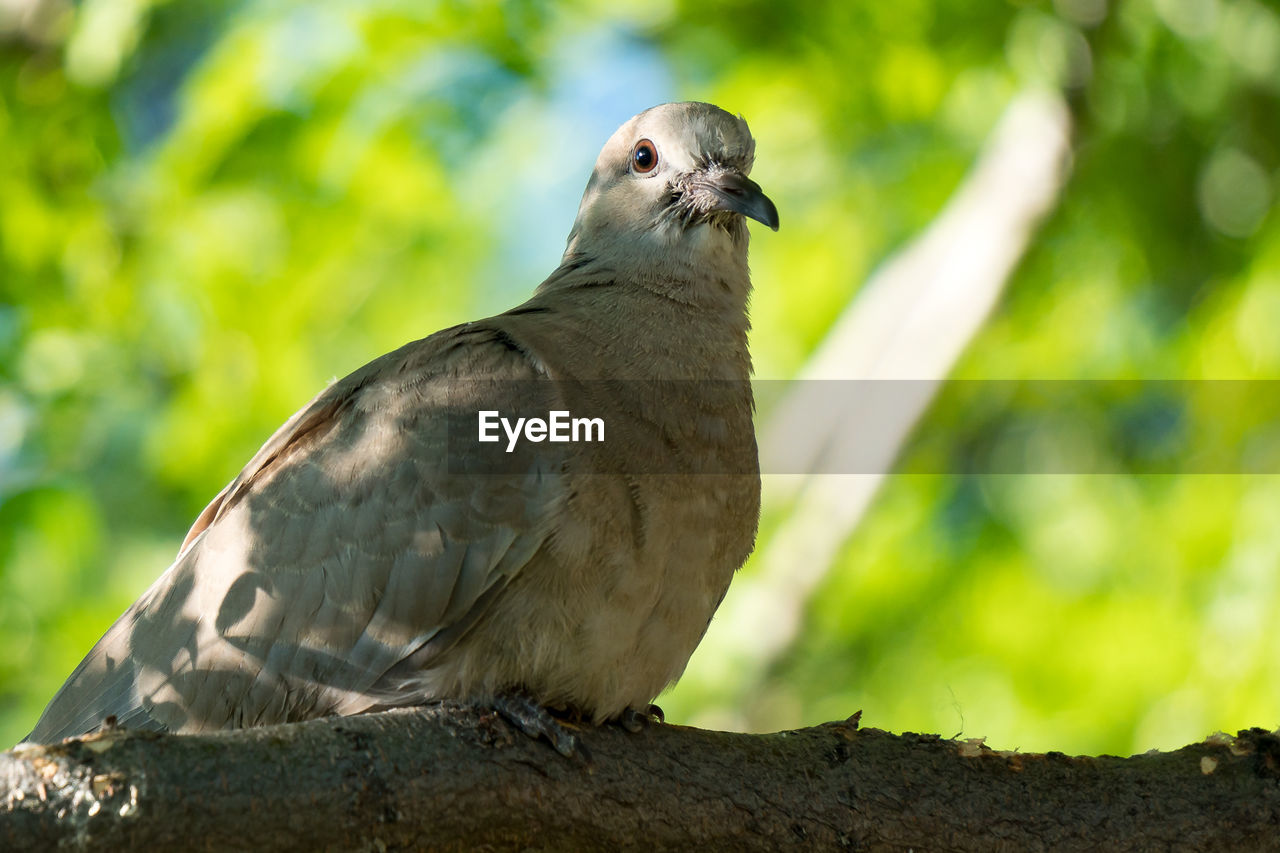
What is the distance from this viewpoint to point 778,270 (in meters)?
7.92

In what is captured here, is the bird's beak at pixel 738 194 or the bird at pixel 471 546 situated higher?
the bird's beak at pixel 738 194

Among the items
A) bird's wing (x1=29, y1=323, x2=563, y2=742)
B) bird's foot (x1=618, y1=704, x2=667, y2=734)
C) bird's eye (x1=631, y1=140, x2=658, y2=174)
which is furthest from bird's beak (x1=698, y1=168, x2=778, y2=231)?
bird's foot (x1=618, y1=704, x2=667, y2=734)

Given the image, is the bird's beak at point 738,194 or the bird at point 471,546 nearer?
the bird at point 471,546

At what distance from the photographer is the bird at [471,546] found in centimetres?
321

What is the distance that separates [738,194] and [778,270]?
4063 millimetres

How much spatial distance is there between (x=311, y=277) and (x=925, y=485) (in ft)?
13.0

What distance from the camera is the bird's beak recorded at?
3814 millimetres

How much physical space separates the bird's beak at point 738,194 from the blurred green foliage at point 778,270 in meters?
2.65

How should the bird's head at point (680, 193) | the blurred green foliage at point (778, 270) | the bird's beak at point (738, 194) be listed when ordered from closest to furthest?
the bird's beak at point (738, 194)
the bird's head at point (680, 193)
the blurred green foliage at point (778, 270)

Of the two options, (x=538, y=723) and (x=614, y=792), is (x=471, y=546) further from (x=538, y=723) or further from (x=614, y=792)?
(x=614, y=792)

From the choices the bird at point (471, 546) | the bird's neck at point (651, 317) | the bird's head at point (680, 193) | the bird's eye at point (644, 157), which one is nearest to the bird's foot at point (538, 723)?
the bird at point (471, 546)

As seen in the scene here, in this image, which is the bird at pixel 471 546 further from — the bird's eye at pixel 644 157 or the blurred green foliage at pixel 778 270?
the blurred green foliage at pixel 778 270

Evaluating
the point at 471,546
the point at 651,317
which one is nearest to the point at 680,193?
the point at 651,317

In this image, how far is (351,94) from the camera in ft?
19.6
